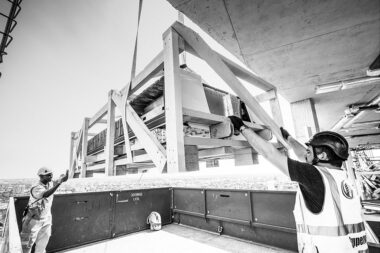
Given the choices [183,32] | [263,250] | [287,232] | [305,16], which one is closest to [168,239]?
[263,250]

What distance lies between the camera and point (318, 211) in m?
1.58

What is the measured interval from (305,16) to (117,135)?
10.9ft

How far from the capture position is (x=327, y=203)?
1538 mm

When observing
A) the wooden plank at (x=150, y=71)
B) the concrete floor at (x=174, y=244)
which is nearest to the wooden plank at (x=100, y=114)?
the wooden plank at (x=150, y=71)

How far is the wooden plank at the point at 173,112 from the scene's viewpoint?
136 centimetres

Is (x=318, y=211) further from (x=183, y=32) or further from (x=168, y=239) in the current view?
(x=168, y=239)

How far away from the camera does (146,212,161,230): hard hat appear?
6.36 meters

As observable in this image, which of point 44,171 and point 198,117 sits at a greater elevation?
point 198,117

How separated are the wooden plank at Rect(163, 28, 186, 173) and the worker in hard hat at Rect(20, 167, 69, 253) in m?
4.25

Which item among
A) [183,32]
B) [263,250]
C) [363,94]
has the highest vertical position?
[363,94]

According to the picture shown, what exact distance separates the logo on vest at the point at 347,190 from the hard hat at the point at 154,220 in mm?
6104

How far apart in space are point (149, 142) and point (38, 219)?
14.5ft

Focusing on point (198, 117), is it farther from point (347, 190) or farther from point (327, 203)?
point (347, 190)

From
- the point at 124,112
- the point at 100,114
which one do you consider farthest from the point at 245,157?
the point at 100,114
